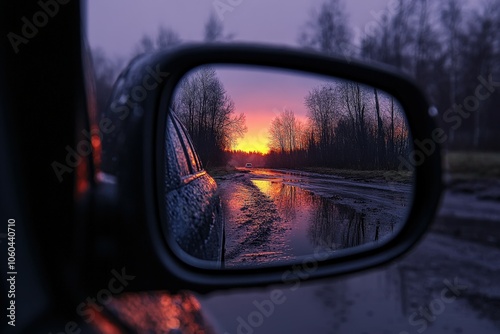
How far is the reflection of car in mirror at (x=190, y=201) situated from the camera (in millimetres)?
1659

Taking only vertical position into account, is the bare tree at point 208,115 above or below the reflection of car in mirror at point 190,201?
above

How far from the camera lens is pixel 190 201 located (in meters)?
1.92

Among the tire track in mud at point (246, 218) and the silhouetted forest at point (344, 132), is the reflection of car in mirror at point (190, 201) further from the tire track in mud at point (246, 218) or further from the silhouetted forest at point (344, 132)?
the silhouetted forest at point (344, 132)

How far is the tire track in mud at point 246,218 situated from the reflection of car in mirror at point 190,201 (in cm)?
5

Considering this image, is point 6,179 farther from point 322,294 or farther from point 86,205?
point 322,294

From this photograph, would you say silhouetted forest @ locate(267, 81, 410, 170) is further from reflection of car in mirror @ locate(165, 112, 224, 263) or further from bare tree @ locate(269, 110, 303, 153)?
reflection of car in mirror @ locate(165, 112, 224, 263)

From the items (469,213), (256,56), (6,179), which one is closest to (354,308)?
(256,56)

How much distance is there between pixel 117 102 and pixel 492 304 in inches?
167

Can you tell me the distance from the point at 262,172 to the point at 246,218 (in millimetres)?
186

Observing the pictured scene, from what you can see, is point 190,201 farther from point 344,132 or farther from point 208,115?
point 344,132

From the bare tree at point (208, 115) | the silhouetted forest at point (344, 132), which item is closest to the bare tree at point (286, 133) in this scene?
the silhouetted forest at point (344, 132)

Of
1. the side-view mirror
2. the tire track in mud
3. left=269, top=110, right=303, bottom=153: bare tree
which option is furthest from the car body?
left=269, top=110, right=303, bottom=153: bare tree

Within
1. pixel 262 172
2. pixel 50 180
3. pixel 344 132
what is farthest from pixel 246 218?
pixel 50 180

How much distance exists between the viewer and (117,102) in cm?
146
